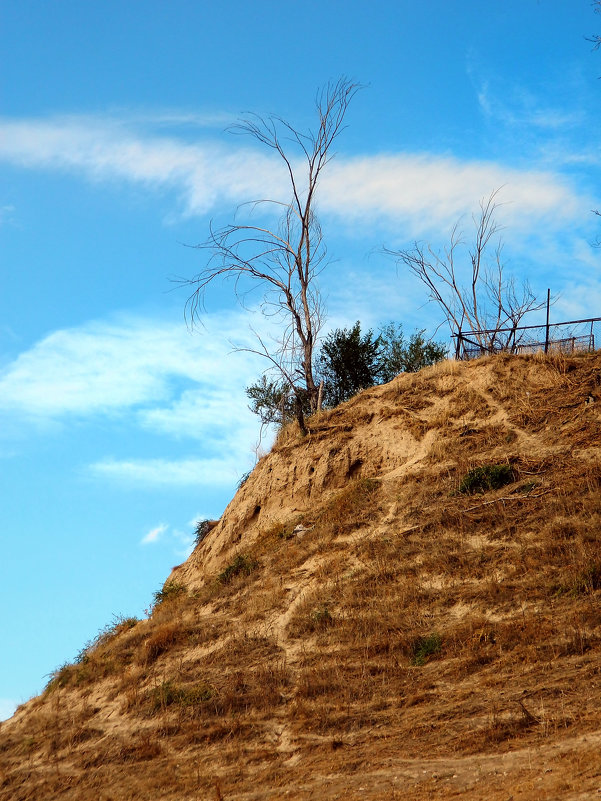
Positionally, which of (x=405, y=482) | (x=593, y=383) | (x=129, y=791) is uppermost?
(x=593, y=383)

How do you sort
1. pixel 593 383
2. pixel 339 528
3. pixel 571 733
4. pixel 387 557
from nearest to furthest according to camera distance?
pixel 571 733
pixel 387 557
pixel 339 528
pixel 593 383

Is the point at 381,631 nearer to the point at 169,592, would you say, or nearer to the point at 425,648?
the point at 425,648

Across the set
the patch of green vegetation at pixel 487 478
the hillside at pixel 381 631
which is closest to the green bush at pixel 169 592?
the hillside at pixel 381 631

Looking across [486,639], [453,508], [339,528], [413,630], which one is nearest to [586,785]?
[486,639]

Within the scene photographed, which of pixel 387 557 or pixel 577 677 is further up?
pixel 387 557

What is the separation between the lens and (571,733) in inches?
449

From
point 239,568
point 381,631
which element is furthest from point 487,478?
point 239,568

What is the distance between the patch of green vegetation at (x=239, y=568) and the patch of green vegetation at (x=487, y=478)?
17.0 ft

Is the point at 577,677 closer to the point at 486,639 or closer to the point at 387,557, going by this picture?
the point at 486,639

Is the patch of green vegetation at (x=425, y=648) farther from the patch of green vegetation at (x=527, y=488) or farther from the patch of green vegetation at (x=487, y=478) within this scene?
the patch of green vegetation at (x=487, y=478)

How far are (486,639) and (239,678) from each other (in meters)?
4.73

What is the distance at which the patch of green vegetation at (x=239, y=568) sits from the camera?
2041 centimetres

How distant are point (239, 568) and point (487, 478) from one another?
6.18m

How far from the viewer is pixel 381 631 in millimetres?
16016
